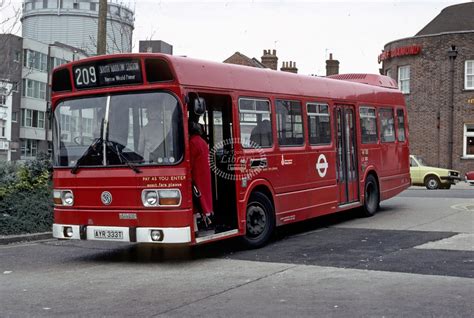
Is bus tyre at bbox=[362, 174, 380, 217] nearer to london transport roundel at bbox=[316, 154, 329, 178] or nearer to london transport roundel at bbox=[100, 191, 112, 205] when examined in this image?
london transport roundel at bbox=[316, 154, 329, 178]

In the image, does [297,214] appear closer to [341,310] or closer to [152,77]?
[152,77]

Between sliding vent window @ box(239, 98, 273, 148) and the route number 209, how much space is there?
234cm

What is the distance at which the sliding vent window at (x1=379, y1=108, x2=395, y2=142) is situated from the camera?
53.1ft

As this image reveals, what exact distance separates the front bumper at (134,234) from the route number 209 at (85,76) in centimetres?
214

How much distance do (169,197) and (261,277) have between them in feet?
5.75

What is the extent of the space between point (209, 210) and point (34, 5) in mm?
99220

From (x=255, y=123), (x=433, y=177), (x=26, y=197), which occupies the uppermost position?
(x=255, y=123)

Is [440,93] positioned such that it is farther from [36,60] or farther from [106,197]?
[36,60]

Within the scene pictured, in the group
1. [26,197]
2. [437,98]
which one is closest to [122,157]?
[26,197]

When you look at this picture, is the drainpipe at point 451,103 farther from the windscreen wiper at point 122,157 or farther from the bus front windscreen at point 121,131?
the windscreen wiper at point 122,157

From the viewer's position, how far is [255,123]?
36.4ft

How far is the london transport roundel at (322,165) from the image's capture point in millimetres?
13023

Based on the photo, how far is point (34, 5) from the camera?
332 feet

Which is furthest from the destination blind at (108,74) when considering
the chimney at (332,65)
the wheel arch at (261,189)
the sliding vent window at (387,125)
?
the chimney at (332,65)
